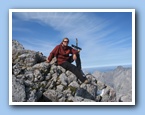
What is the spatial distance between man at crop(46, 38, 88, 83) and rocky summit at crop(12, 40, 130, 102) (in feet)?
0.13

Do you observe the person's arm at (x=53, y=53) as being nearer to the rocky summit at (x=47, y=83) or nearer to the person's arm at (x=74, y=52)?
A: the rocky summit at (x=47, y=83)

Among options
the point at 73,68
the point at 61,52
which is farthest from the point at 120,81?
the point at 61,52

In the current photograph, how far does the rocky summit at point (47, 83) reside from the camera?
3.34 m

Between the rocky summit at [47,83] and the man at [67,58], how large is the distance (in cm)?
4

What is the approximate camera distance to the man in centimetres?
339

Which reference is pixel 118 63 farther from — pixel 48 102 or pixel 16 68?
pixel 16 68

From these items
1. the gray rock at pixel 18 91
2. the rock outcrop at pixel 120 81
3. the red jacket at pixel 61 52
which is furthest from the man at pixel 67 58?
the gray rock at pixel 18 91

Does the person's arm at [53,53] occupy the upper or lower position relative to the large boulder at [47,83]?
upper

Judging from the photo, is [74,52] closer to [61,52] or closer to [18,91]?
[61,52]

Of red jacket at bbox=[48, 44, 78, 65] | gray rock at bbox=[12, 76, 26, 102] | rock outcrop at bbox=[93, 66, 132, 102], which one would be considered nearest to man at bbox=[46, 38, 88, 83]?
red jacket at bbox=[48, 44, 78, 65]

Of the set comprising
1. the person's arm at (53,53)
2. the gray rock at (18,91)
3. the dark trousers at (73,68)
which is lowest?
the gray rock at (18,91)

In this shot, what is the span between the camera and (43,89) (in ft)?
11.0

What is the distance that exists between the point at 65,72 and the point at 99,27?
54 cm
